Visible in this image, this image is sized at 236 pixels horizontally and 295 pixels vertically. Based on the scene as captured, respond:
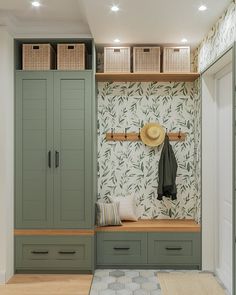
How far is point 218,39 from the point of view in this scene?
3523mm

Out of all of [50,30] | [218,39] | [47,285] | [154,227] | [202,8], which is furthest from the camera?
[154,227]

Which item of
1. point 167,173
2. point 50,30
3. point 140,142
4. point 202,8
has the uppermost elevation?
point 50,30

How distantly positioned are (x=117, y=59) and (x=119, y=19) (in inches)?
34.4

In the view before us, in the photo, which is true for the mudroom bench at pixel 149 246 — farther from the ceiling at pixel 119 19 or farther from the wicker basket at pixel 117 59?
the ceiling at pixel 119 19

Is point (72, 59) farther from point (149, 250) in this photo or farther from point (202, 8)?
point (149, 250)

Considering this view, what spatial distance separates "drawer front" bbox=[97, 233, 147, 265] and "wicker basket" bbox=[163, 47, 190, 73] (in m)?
1.99

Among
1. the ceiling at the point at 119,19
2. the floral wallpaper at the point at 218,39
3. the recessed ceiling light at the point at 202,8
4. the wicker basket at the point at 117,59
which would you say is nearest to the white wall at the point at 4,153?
the ceiling at the point at 119,19

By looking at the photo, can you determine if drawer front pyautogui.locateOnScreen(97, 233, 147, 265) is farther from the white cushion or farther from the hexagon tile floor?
the white cushion

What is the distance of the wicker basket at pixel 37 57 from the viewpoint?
13.8 ft

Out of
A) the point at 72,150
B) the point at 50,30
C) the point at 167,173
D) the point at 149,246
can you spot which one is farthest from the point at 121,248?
the point at 50,30

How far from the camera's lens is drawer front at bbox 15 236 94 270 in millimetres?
4188

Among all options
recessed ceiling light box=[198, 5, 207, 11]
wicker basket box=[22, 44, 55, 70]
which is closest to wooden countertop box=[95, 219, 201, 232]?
wicker basket box=[22, 44, 55, 70]

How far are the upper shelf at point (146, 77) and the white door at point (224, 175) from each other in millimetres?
423

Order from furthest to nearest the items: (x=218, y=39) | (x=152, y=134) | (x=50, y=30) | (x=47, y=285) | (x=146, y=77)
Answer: (x=152, y=134)
(x=146, y=77)
(x=50, y=30)
(x=47, y=285)
(x=218, y=39)
